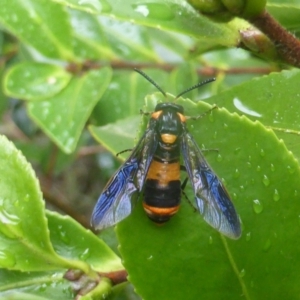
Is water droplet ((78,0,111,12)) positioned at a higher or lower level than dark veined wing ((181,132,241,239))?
higher

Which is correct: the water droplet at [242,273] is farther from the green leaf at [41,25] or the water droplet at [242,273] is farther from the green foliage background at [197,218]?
the green leaf at [41,25]

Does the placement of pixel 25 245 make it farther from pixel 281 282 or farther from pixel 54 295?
pixel 281 282

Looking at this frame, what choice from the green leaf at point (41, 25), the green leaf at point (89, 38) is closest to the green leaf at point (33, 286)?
the green leaf at point (41, 25)

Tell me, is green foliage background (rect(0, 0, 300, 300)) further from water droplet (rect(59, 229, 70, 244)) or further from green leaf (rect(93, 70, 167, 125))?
green leaf (rect(93, 70, 167, 125))

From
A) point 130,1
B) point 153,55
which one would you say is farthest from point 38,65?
point 130,1

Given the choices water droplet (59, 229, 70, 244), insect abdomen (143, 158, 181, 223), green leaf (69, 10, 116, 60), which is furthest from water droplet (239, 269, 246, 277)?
green leaf (69, 10, 116, 60)

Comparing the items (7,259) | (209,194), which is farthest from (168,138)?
(7,259)

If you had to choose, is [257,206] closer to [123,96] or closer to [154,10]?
[154,10]
